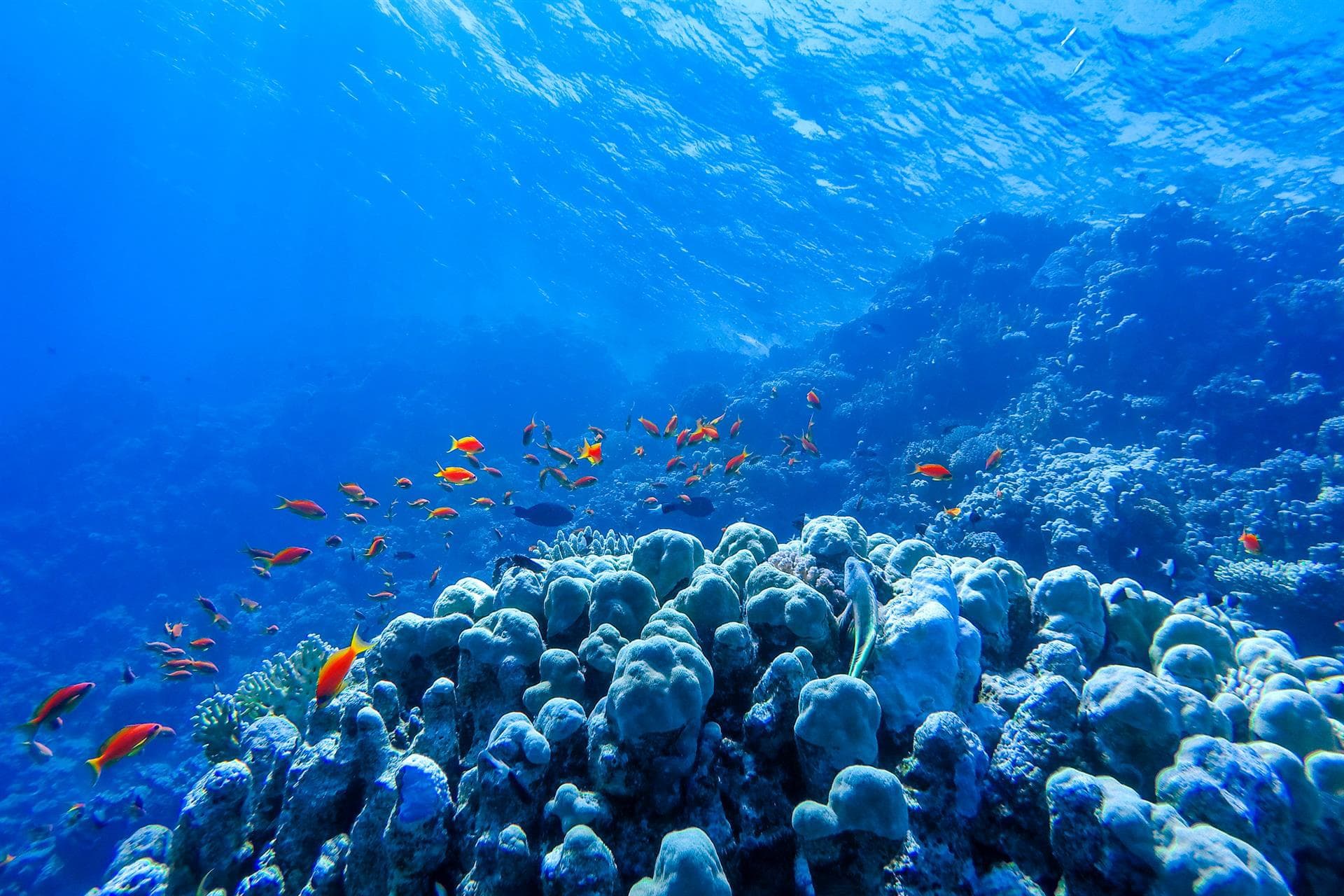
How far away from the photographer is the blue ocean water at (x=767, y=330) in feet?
40.8

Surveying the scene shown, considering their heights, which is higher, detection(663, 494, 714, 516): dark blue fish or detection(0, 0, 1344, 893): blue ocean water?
detection(0, 0, 1344, 893): blue ocean water

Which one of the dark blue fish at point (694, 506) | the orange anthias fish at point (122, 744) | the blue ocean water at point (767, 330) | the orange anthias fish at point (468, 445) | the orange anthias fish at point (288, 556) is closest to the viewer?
the orange anthias fish at point (122, 744)

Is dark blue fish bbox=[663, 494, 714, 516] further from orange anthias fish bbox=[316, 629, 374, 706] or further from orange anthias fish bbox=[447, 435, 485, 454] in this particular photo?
orange anthias fish bbox=[316, 629, 374, 706]

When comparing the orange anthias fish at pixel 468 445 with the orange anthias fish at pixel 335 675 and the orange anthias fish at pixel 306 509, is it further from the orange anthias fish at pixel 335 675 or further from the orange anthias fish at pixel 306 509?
the orange anthias fish at pixel 335 675

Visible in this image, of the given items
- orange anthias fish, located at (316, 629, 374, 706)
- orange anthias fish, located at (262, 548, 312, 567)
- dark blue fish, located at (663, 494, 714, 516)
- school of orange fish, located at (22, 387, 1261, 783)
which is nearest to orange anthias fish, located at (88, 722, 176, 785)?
school of orange fish, located at (22, 387, 1261, 783)

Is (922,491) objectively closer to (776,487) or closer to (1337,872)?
(776,487)

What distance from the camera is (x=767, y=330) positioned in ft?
139

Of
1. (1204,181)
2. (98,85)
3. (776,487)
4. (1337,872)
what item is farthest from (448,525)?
(98,85)

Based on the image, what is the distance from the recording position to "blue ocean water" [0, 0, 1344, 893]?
40.8ft

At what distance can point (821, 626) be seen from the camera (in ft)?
11.0

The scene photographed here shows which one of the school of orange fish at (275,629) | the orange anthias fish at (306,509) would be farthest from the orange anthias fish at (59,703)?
the orange anthias fish at (306,509)

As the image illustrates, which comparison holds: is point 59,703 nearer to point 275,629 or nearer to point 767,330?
point 275,629

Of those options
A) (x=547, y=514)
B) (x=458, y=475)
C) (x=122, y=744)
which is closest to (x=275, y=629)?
(x=122, y=744)

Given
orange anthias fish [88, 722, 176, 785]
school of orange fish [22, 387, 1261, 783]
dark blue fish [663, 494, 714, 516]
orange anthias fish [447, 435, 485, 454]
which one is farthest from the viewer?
dark blue fish [663, 494, 714, 516]
